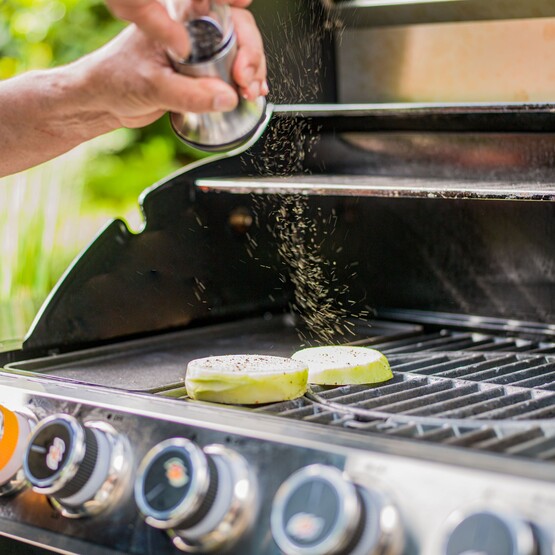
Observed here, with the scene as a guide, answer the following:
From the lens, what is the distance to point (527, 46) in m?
1.90

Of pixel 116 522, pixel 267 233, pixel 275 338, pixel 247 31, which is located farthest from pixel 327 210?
pixel 116 522

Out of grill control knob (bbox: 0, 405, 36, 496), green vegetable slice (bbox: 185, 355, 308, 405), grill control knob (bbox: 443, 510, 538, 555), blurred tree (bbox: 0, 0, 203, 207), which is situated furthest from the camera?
blurred tree (bbox: 0, 0, 203, 207)

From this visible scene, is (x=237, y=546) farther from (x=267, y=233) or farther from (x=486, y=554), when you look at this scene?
(x=267, y=233)

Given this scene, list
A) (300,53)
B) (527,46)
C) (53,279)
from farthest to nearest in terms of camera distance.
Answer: (53,279) → (300,53) → (527,46)

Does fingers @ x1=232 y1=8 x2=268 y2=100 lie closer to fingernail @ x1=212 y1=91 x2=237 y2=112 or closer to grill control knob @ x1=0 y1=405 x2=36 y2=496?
fingernail @ x1=212 y1=91 x2=237 y2=112

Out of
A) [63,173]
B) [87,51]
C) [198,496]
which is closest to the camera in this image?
[198,496]

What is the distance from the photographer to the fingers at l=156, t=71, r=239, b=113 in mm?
1145

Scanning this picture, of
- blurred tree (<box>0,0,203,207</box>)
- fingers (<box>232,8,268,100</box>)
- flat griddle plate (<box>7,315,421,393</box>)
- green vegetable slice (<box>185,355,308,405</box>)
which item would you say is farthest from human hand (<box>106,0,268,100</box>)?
blurred tree (<box>0,0,203,207</box>)

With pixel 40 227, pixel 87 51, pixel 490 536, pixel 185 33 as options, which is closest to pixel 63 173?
pixel 40 227

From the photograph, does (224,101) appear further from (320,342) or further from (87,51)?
(87,51)

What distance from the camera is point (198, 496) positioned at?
1087 millimetres

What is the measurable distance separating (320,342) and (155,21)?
2.99 ft

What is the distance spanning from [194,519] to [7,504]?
376mm

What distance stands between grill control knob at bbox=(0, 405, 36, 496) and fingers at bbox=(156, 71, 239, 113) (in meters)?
0.49
